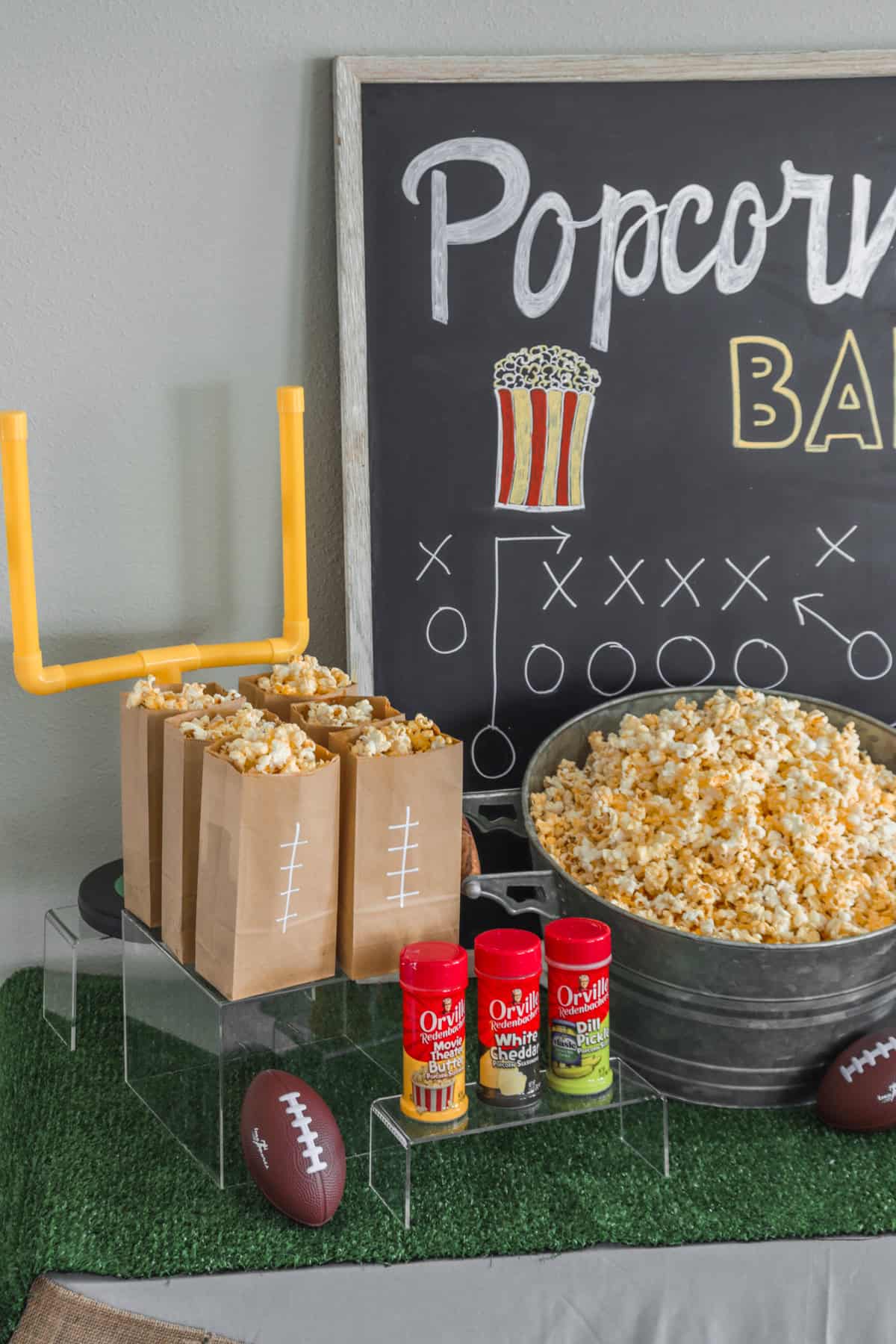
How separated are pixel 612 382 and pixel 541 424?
0.14 metres

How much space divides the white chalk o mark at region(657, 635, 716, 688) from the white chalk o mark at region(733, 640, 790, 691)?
4 centimetres

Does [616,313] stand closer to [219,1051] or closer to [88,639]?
[88,639]

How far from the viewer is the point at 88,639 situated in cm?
208

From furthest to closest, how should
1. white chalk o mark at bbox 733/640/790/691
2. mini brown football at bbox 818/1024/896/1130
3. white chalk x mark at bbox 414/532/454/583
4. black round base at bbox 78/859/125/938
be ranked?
white chalk o mark at bbox 733/640/790/691, white chalk x mark at bbox 414/532/454/583, black round base at bbox 78/859/125/938, mini brown football at bbox 818/1024/896/1130

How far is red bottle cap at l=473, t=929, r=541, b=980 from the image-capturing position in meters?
1.45

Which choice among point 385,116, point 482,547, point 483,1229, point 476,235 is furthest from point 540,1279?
point 385,116

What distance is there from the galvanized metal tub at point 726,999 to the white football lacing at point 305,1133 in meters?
0.37

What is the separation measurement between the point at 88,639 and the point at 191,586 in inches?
7.8

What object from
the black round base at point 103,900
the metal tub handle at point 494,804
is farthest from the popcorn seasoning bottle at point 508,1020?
the black round base at point 103,900

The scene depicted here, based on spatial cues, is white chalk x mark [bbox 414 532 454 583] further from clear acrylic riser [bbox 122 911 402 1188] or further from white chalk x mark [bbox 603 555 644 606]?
clear acrylic riser [bbox 122 911 402 1188]

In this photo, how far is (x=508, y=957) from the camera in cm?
145

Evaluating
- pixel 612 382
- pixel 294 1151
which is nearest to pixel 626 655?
pixel 612 382

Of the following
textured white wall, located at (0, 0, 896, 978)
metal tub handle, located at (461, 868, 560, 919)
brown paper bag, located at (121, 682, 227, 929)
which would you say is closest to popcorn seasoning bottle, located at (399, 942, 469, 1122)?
metal tub handle, located at (461, 868, 560, 919)

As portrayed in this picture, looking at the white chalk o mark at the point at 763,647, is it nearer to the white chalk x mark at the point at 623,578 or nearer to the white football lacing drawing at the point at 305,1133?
the white chalk x mark at the point at 623,578
